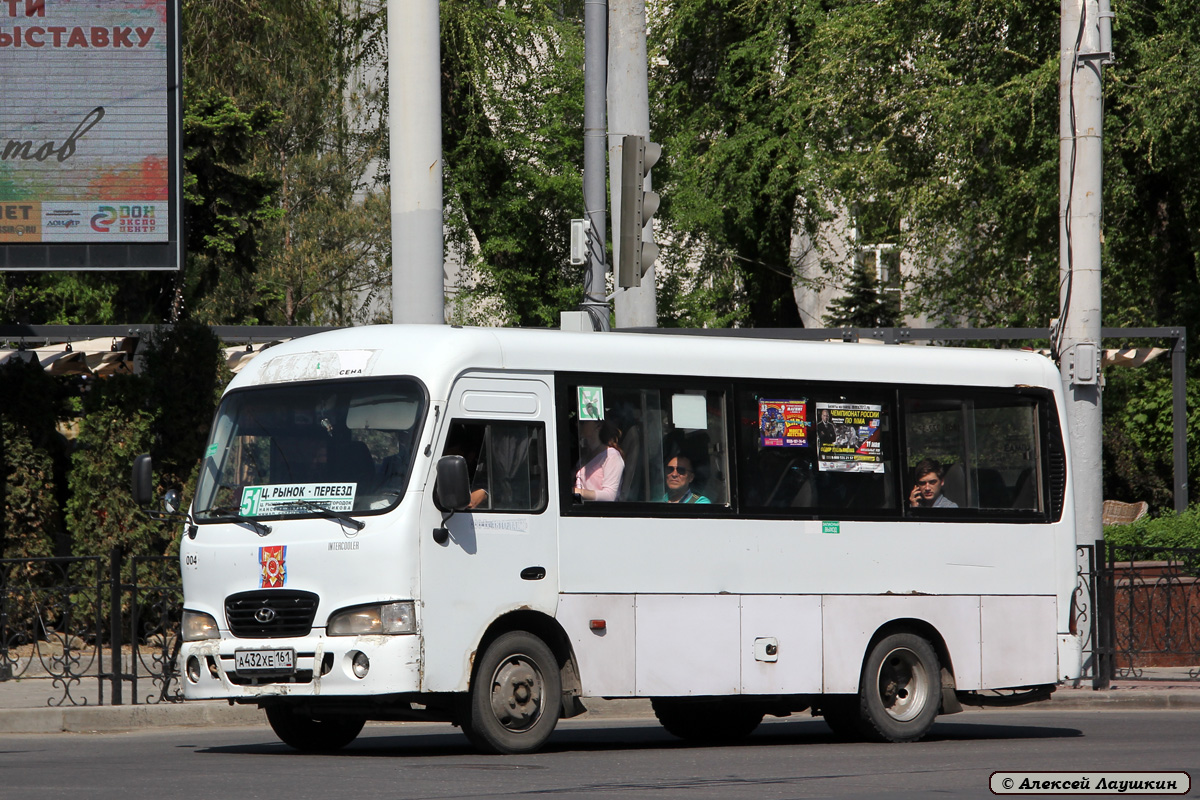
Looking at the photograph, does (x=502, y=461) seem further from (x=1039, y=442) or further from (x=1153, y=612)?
(x=1153, y=612)

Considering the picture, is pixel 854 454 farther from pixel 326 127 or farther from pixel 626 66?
pixel 326 127

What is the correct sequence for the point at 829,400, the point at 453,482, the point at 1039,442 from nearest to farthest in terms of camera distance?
1. the point at 453,482
2. the point at 829,400
3. the point at 1039,442

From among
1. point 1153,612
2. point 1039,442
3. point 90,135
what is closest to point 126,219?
point 90,135

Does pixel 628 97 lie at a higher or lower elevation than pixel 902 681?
higher

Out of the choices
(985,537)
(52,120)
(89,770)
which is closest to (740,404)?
(985,537)

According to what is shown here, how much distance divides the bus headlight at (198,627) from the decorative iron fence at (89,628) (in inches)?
110

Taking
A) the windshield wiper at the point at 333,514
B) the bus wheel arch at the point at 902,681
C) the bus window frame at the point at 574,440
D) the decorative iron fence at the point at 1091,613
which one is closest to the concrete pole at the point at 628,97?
the bus window frame at the point at 574,440

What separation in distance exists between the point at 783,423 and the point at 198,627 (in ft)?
13.5

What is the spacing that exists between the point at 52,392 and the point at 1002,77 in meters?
13.5

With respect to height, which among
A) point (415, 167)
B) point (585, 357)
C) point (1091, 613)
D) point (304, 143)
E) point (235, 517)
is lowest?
point (1091, 613)

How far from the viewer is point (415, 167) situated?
54.8ft

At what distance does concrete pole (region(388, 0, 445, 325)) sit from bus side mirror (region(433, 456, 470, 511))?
20.9 feet

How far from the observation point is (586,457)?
11.4 m

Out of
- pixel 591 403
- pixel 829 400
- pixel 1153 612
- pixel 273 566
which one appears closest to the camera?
pixel 273 566
